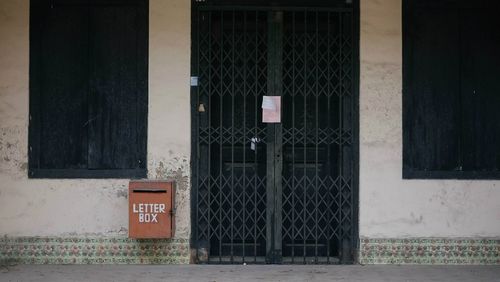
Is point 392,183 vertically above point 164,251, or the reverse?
point 392,183

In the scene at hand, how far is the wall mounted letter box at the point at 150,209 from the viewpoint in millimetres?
7977

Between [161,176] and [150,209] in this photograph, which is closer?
[150,209]

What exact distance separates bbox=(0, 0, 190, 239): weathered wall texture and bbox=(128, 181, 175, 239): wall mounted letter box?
12.9 inches

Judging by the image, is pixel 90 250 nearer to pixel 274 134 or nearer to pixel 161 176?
pixel 161 176

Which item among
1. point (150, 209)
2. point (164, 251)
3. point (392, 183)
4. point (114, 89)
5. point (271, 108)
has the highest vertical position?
point (114, 89)

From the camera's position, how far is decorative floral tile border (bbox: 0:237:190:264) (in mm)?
8273

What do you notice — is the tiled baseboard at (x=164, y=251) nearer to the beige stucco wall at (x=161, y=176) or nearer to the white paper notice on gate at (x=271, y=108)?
the beige stucco wall at (x=161, y=176)

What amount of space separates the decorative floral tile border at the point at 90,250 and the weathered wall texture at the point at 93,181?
86mm

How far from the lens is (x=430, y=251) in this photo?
8305mm

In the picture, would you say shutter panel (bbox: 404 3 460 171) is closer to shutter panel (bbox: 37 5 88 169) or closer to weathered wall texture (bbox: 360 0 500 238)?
weathered wall texture (bbox: 360 0 500 238)

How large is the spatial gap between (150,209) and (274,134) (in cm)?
157

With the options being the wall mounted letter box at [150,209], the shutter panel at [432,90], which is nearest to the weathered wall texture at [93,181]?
the wall mounted letter box at [150,209]

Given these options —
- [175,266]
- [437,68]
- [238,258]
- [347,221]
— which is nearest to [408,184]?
[347,221]

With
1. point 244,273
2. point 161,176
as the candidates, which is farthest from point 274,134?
point 244,273
